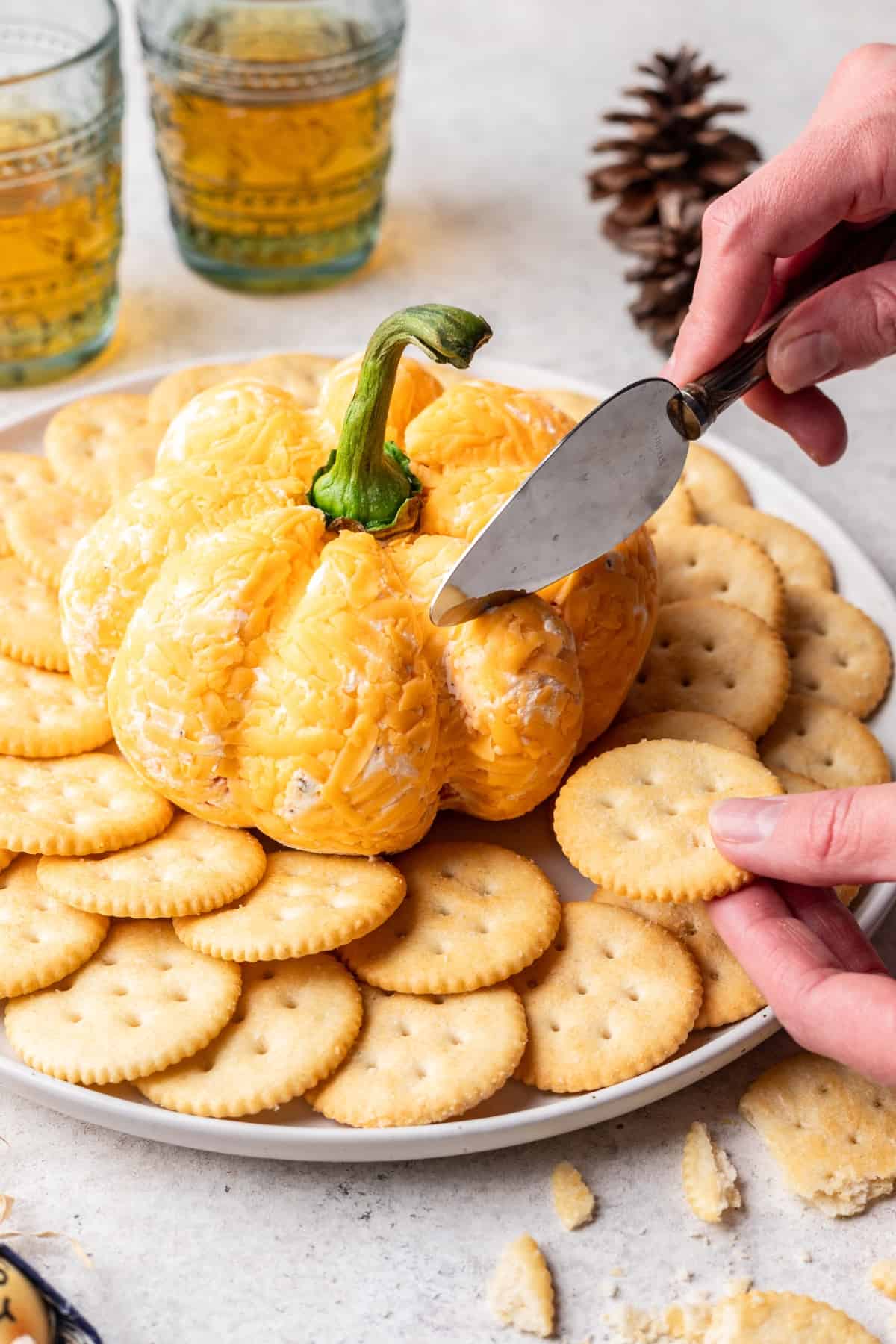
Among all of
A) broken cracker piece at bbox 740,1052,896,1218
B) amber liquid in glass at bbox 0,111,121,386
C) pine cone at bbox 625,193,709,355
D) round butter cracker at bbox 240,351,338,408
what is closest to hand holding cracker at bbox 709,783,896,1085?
broken cracker piece at bbox 740,1052,896,1218

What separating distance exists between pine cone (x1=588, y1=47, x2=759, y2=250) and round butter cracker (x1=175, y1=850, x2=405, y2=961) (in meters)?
1.44

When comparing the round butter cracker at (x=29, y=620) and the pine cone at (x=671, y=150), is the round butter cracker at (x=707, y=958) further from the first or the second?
the pine cone at (x=671, y=150)

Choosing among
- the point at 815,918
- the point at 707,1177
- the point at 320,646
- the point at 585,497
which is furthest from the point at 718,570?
the point at 707,1177

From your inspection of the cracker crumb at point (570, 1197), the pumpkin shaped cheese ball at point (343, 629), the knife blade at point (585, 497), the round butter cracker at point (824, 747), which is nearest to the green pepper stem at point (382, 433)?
the pumpkin shaped cheese ball at point (343, 629)

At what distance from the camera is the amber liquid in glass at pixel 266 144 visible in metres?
2.32

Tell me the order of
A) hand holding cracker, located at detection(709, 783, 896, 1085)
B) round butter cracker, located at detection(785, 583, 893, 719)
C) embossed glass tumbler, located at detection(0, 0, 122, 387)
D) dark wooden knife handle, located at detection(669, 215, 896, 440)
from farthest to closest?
embossed glass tumbler, located at detection(0, 0, 122, 387), round butter cracker, located at detection(785, 583, 893, 719), dark wooden knife handle, located at detection(669, 215, 896, 440), hand holding cracker, located at detection(709, 783, 896, 1085)

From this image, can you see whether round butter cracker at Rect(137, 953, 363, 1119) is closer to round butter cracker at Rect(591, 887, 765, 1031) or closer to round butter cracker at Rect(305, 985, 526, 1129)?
round butter cracker at Rect(305, 985, 526, 1129)

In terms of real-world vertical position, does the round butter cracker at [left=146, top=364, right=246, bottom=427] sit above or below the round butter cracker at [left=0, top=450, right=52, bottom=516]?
above

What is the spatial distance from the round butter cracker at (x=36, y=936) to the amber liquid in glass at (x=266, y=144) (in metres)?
1.38

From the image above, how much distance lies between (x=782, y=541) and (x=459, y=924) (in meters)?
0.76

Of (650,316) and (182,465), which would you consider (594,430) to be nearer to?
(182,465)

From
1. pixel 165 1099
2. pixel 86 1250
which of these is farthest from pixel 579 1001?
pixel 86 1250

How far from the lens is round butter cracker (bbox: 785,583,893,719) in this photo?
1729 millimetres

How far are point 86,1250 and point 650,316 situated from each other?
180cm
